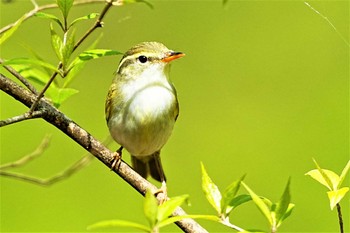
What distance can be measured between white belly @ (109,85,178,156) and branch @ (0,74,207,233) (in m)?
0.79

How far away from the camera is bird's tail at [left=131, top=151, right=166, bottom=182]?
277 centimetres

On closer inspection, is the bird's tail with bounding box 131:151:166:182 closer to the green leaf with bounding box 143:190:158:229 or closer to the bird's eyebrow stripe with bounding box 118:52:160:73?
the bird's eyebrow stripe with bounding box 118:52:160:73

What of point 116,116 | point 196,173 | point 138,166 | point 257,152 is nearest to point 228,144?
point 257,152

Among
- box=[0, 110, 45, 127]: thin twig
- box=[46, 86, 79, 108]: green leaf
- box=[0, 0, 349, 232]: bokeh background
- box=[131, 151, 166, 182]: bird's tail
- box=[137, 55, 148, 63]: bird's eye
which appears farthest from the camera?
box=[0, 0, 349, 232]: bokeh background

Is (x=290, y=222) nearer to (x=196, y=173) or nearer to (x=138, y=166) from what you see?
(x=196, y=173)

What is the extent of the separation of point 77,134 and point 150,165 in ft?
4.17

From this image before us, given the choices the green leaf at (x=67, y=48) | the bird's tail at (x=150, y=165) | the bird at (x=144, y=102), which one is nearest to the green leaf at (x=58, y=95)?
the green leaf at (x=67, y=48)

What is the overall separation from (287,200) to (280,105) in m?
4.11

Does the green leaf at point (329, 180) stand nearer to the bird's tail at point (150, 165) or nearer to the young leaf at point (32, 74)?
the young leaf at point (32, 74)

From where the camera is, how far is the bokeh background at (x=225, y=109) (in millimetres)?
4207

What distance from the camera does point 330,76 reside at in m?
5.32

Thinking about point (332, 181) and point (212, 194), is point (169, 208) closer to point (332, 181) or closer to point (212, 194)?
point (212, 194)

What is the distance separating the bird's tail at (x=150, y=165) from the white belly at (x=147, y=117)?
0.81ft

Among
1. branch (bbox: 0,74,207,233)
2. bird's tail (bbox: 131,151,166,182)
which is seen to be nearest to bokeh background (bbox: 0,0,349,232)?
bird's tail (bbox: 131,151,166,182)
